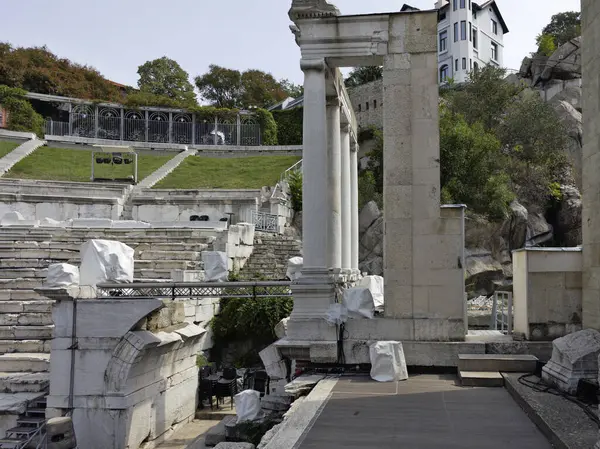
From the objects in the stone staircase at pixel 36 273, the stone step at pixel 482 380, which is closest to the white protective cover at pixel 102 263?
the stone staircase at pixel 36 273

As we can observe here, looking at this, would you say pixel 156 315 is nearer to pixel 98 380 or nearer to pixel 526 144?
pixel 98 380

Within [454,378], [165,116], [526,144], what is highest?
[165,116]

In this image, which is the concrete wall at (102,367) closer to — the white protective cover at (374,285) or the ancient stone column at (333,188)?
the ancient stone column at (333,188)

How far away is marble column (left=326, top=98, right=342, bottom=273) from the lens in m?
10.6

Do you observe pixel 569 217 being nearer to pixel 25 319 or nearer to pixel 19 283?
pixel 19 283

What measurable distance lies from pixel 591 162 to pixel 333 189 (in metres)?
4.81

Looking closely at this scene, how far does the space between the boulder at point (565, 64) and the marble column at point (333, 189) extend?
35.4 meters

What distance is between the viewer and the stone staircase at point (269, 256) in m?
18.1

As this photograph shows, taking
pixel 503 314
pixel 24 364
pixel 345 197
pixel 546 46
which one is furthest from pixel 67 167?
pixel 546 46

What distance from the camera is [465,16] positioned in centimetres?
5428

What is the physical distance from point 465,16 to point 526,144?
99.5 feet

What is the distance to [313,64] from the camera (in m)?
8.83

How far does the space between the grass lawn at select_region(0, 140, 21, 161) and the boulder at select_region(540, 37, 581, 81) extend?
38.8 metres

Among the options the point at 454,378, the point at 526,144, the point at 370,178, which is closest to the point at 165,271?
the point at 454,378
